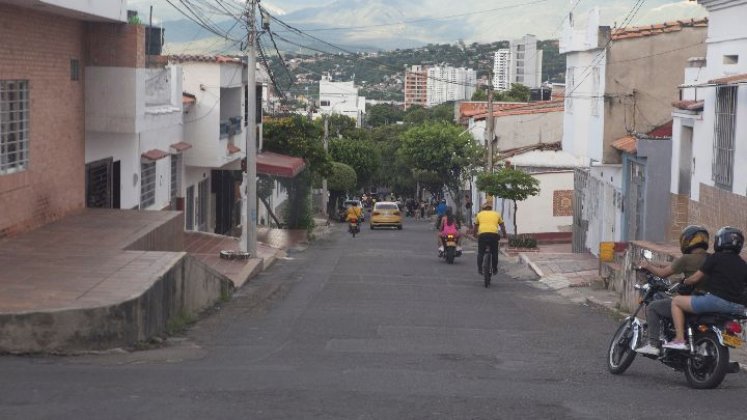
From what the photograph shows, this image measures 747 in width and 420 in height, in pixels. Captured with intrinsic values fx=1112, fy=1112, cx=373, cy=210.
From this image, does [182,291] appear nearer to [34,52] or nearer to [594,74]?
[34,52]

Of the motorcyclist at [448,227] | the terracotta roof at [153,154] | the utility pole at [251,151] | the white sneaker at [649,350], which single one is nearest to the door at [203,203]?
the terracotta roof at [153,154]

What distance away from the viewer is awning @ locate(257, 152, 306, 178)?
36.0m

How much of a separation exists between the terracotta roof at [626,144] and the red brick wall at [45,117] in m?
13.7

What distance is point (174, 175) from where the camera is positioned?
32.3 m

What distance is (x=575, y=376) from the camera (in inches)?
414

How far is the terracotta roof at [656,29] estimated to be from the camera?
31.7 metres

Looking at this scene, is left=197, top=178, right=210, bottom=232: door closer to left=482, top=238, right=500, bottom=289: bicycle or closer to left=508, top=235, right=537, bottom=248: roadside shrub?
left=508, top=235, right=537, bottom=248: roadside shrub

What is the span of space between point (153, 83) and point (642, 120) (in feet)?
47.5

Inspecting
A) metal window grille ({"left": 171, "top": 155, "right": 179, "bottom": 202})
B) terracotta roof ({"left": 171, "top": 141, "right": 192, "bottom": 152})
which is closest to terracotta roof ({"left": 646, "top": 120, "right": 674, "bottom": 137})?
terracotta roof ({"left": 171, "top": 141, "right": 192, "bottom": 152})

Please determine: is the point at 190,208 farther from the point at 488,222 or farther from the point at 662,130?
the point at 488,222

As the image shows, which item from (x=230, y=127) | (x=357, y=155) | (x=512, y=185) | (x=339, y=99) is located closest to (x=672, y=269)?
(x=230, y=127)

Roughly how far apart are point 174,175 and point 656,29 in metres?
14.5

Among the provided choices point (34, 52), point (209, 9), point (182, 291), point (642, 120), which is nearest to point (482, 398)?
point (182, 291)

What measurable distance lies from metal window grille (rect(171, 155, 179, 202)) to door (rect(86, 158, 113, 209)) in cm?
831
